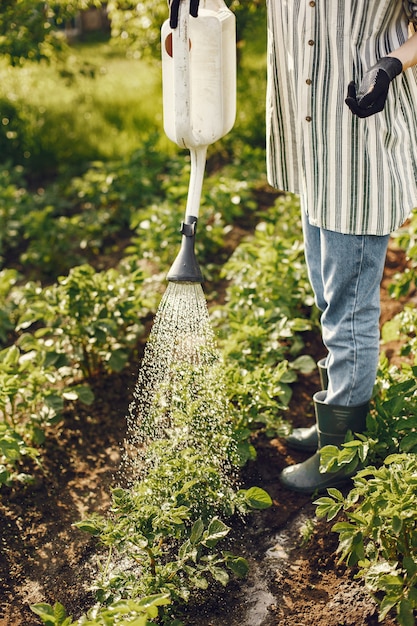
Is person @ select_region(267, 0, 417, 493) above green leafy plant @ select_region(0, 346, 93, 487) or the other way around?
above

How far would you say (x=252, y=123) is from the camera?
511 centimetres

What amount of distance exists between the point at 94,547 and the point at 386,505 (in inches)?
35.3

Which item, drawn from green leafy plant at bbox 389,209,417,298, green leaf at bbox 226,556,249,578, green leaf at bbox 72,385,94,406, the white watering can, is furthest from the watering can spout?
green leafy plant at bbox 389,209,417,298

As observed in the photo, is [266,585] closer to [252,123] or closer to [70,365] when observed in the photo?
[70,365]

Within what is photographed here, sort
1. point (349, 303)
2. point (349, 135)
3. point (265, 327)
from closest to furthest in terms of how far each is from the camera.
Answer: point (349, 135)
point (349, 303)
point (265, 327)

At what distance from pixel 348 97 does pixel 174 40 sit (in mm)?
422

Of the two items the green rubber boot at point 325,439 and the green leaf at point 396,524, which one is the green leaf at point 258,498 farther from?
the green leaf at point 396,524

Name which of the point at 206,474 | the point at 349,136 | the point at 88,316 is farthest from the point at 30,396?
the point at 349,136

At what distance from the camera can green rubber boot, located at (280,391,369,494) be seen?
229 centimetres

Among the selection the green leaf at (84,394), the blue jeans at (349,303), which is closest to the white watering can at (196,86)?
the blue jeans at (349,303)

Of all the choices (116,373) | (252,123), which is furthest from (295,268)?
(252,123)

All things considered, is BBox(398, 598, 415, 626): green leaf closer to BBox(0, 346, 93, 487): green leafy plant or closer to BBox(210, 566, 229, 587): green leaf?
BBox(210, 566, 229, 587): green leaf

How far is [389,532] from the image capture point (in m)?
1.92

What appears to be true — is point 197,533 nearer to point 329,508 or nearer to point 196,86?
point 329,508
